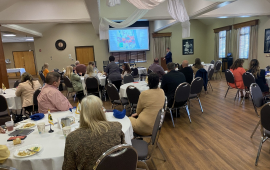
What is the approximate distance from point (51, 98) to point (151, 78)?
143 cm

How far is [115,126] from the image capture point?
1443mm

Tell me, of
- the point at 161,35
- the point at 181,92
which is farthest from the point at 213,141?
the point at 161,35

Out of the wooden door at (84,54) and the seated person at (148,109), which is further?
the wooden door at (84,54)

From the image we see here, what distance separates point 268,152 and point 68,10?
24.5ft

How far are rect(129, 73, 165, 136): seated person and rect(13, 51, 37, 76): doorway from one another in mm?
16591

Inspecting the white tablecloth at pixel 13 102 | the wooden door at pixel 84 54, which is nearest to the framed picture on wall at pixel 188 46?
the wooden door at pixel 84 54

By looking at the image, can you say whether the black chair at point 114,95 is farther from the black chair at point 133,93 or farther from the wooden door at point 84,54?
the wooden door at point 84,54

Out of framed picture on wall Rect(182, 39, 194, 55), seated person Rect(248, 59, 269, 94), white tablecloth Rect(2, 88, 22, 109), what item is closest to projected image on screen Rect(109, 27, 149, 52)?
framed picture on wall Rect(182, 39, 194, 55)

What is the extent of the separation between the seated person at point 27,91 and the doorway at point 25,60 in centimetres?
1416

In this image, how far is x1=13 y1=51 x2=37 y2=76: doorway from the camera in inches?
629

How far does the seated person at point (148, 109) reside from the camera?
2396 mm

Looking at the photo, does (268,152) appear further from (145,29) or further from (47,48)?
(47,48)

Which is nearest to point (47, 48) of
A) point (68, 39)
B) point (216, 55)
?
point (68, 39)

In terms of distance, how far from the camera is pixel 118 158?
1.28m
